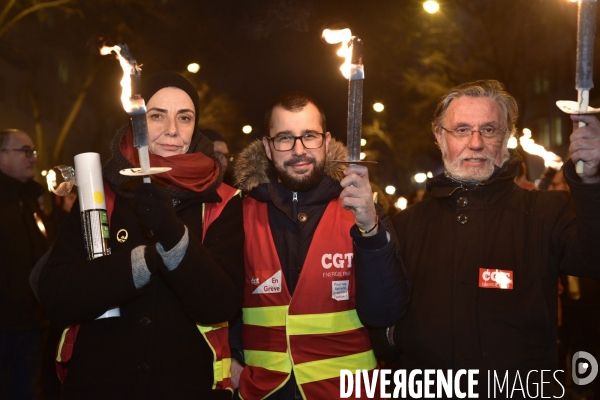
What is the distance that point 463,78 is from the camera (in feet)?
62.1

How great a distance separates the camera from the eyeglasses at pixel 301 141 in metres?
4.29

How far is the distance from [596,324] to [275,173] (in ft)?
14.7

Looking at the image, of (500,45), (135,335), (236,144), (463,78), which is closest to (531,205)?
(135,335)

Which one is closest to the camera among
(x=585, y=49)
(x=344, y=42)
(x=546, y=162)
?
(x=585, y=49)

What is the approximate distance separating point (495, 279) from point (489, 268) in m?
0.07

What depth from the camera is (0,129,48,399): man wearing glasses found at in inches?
248


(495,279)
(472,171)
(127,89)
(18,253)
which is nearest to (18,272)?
(18,253)

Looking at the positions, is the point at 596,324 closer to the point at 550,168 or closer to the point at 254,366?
the point at 550,168

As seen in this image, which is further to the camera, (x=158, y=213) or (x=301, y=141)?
(x=301, y=141)

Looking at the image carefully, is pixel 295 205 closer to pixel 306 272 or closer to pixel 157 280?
pixel 306 272

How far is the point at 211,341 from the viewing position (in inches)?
139

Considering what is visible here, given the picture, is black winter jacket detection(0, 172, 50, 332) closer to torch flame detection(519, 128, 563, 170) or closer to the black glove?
the black glove

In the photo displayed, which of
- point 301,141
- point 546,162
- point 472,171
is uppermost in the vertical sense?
→ point 546,162

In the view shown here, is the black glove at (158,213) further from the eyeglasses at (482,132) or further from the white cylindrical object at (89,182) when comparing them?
the eyeglasses at (482,132)
